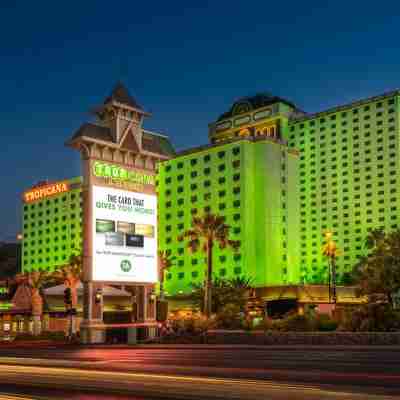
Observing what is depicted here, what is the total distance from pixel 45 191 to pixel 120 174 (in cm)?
13568

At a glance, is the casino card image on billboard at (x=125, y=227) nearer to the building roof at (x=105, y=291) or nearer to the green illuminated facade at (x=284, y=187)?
the building roof at (x=105, y=291)

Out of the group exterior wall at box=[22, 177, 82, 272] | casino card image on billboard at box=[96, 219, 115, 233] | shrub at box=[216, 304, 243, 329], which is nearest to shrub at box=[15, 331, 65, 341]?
casino card image on billboard at box=[96, 219, 115, 233]

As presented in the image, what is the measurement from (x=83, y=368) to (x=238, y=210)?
10416 cm

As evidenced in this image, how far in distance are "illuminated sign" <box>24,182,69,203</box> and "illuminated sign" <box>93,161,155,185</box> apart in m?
126

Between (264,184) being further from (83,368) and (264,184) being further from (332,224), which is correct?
(83,368)

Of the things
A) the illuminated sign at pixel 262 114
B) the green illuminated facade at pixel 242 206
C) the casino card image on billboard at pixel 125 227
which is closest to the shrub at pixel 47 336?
the casino card image on billboard at pixel 125 227

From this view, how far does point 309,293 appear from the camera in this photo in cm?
10562

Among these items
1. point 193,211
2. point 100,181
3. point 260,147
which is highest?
point 260,147

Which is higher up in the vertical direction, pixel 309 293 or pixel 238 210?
pixel 238 210

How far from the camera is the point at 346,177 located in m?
143

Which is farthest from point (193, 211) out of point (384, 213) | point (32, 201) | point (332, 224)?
point (32, 201)

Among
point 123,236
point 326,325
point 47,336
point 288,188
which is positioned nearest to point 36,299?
point 47,336

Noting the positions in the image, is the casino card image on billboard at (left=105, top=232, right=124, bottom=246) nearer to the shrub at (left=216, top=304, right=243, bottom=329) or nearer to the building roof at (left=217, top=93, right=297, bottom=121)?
the shrub at (left=216, top=304, right=243, bottom=329)

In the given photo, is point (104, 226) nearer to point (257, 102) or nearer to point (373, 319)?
point (373, 319)
